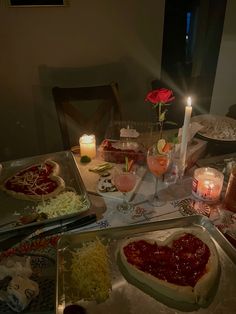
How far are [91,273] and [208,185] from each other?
61 cm

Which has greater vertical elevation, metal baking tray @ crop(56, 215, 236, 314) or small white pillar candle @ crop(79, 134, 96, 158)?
small white pillar candle @ crop(79, 134, 96, 158)

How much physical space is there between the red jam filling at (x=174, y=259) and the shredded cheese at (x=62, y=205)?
298 millimetres

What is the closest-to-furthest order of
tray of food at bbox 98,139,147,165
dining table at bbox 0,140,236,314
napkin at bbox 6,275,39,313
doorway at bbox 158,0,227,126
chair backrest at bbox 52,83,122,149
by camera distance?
napkin at bbox 6,275,39,313, dining table at bbox 0,140,236,314, tray of food at bbox 98,139,147,165, chair backrest at bbox 52,83,122,149, doorway at bbox 158,0,227,126

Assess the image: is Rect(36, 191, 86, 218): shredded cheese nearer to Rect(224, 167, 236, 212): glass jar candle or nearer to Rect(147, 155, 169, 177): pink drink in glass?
Rect(147, 155, 169, 177): pink drink in glass

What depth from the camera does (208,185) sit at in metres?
1.24

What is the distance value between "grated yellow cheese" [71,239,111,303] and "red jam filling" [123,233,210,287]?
9 centimetres

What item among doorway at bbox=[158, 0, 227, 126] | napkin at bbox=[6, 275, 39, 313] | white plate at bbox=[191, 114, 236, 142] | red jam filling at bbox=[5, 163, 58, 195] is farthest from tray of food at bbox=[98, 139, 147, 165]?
doorway at bbox=[158, 0, 227, 126]

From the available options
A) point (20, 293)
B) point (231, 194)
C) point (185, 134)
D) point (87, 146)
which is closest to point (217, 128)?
point (185, 134)

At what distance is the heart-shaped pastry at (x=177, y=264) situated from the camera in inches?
34.6

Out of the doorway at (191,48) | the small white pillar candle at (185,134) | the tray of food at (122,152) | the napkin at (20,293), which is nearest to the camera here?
the napkin at (20,293)

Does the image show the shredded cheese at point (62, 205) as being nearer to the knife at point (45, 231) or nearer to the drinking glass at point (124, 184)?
the knife at point (45, 231)

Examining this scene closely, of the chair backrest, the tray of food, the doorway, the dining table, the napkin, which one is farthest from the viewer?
the doorway

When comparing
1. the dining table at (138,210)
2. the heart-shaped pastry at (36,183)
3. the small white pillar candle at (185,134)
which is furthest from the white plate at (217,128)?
the heart-shaped pastry at (36,183)

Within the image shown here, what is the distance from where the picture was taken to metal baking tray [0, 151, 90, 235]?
1.16 meters
